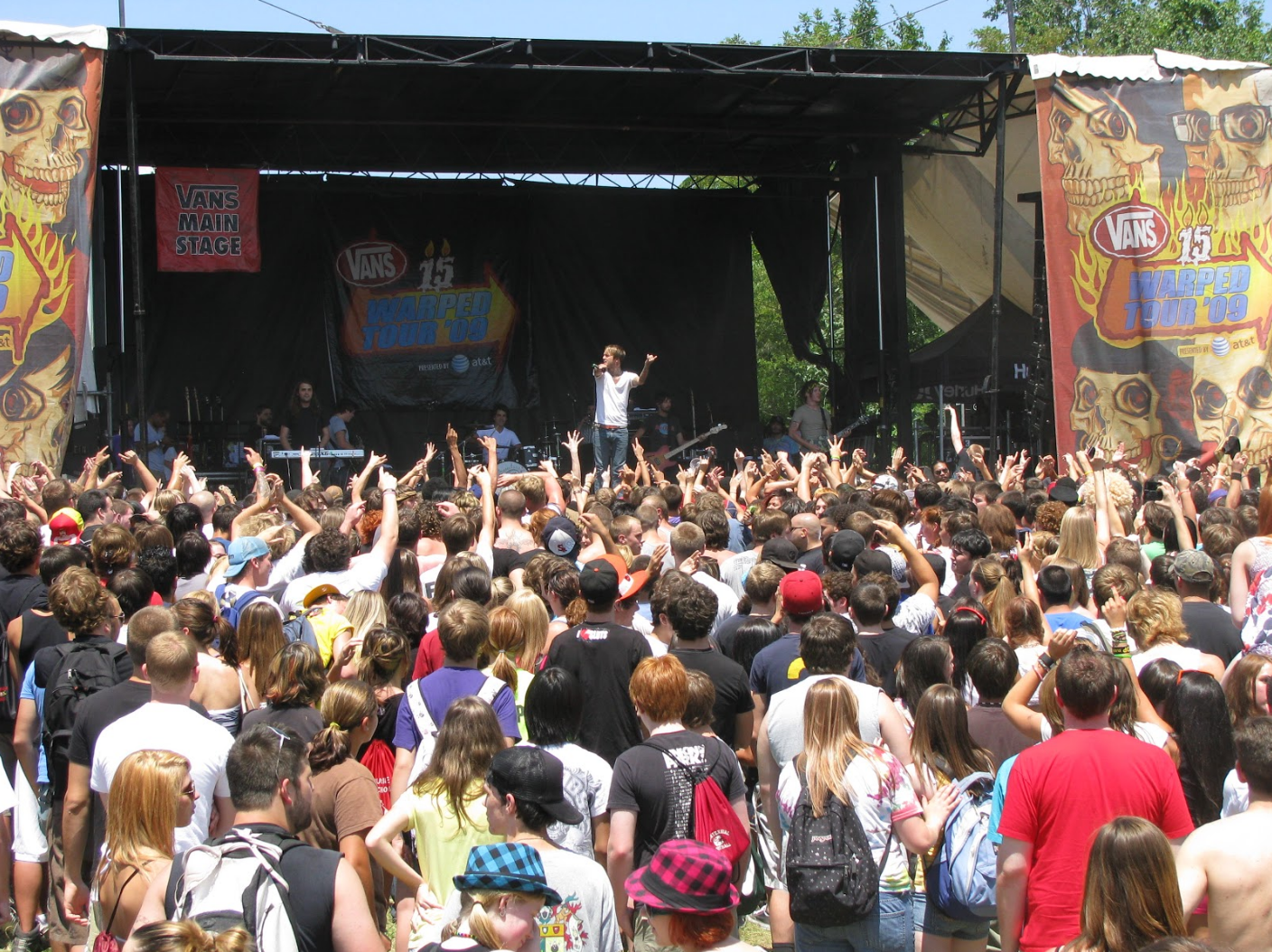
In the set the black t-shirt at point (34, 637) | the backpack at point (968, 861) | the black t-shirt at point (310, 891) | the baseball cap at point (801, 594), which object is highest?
the baseball cap at point (801, 594)

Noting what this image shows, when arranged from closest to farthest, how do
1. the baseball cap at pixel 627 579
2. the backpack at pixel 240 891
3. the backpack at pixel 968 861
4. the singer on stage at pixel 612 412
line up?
the backpack at pixel 240 891, the backpack at pixel 968 861, the baseball cap at pixel 627 579, the singer on stage at pixel 612 412

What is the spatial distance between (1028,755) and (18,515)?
4695mm

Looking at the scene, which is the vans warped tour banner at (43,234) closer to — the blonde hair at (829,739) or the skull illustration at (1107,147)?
the skull illustration at (1107,147)

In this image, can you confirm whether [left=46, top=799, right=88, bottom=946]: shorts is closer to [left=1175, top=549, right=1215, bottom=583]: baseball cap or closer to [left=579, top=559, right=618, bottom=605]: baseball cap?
[left=579, top=559, right=618, bottom=605]: baseball cap

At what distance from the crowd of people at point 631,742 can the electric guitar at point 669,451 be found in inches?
398

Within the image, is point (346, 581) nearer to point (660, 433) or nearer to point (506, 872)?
point (506, 872)

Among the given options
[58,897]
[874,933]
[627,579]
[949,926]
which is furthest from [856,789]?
[58,897]

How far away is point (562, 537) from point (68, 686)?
237cm

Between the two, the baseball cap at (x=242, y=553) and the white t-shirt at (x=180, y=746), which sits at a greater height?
the baseball cap at (x=242, y=553)

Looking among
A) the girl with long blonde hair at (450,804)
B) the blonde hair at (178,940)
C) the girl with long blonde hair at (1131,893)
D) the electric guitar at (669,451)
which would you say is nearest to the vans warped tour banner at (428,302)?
the electric guitar at (669,451)

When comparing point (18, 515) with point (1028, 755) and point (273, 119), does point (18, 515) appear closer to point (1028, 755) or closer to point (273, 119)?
point (1028, 755)

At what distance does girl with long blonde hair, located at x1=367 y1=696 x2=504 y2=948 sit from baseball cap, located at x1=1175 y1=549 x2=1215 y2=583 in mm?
3038

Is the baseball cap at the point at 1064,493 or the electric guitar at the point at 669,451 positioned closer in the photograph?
the baseball cap at the point at 1064,493

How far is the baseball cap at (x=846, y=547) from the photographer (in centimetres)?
561
